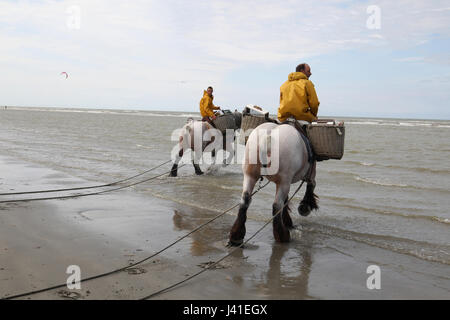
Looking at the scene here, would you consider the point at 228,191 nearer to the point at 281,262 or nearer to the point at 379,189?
the point at 379,189

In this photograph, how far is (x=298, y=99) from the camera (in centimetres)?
585

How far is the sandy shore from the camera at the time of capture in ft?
13.4

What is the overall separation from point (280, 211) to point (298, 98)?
1.65 meters

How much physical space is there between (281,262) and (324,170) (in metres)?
9.00

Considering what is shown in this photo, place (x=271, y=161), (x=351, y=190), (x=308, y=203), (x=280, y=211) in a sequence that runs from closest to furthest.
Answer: (x=271, y=161) → (x=280, y=211) → (x=308, y=203) → (x=351, y=190)

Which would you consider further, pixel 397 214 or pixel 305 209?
pixel 397 214

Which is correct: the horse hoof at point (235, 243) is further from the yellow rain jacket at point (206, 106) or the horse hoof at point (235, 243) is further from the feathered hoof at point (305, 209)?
the yellow rain jacket at point (206, 106)

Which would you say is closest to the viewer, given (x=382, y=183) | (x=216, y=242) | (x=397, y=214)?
(x=216, y=242)

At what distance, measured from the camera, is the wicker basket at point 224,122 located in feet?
40.1

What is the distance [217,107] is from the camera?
1240 cm

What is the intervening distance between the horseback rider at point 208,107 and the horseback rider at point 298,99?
20.5 ft

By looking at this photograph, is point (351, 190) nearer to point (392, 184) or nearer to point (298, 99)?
point (392, 184)

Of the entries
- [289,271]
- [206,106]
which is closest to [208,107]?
[206,106]
